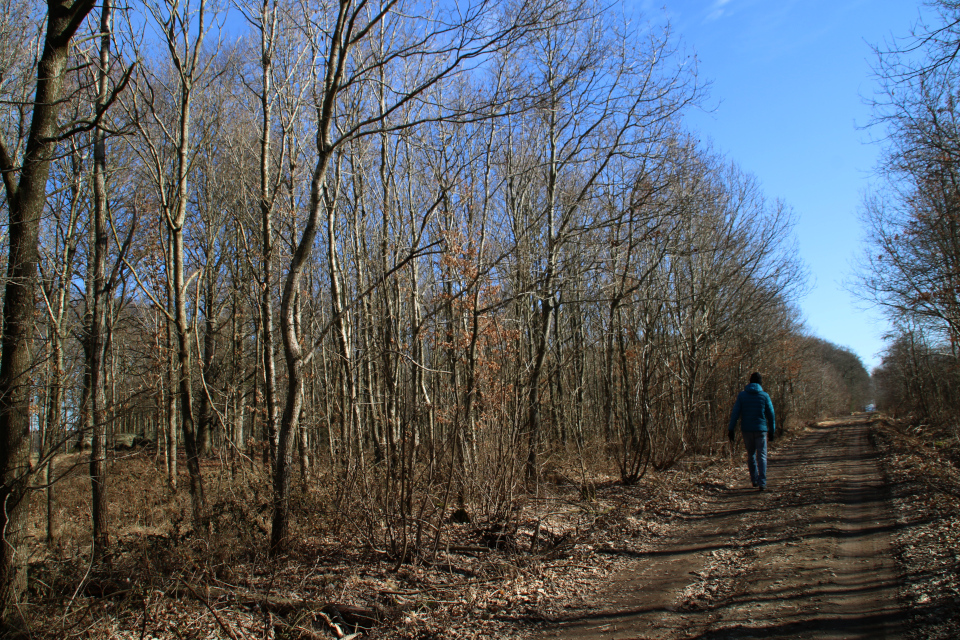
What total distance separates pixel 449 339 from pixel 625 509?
7748mm

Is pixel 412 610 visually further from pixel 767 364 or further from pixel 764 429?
pixel 767 364

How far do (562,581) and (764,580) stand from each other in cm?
162

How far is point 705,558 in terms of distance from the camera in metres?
5.04

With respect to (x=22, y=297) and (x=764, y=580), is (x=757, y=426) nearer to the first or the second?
(x=764, y=580)

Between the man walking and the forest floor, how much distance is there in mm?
1372

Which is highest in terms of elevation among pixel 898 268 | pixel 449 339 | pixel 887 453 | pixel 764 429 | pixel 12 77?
pixel 12 77

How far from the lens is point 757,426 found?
8258mm

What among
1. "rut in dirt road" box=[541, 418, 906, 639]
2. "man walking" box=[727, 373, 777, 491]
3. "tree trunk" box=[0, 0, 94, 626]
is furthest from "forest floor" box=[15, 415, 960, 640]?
"man walking" box=[727, 373, 777, 491]

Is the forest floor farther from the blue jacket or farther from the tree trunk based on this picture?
the blue jacket

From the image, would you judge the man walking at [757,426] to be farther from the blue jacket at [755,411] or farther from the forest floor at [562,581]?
the forest floor at [562,581]

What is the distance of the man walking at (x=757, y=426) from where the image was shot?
827 centimetres

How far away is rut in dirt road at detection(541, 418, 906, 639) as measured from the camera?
3480 millimetres

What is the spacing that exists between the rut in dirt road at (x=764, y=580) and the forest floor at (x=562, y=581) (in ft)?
0.05

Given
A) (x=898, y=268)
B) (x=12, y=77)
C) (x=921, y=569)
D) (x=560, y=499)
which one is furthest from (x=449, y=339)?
(x=898, y=268)
